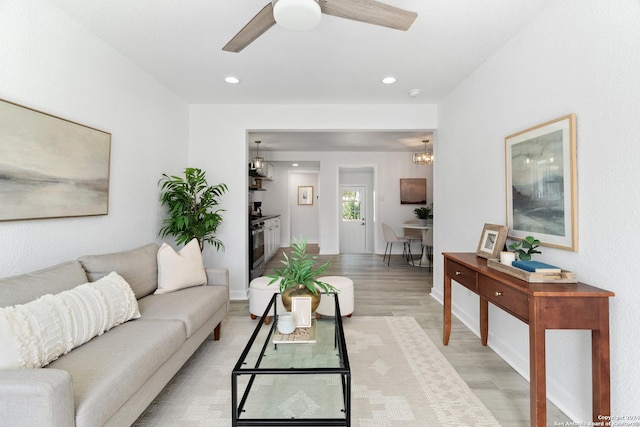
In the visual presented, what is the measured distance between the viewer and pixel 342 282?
3.14 meters

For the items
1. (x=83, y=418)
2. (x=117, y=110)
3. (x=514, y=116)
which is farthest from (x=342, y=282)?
(x=117, y=110)

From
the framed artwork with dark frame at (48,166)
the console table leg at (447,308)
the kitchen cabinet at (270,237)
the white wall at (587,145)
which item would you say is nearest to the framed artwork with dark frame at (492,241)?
the white wall at (587,145)

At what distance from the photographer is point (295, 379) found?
2049mm

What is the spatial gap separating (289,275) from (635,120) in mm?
1951

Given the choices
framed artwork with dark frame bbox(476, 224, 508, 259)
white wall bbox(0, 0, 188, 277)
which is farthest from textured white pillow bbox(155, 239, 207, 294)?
framed artwork with dark frame bbox(476, 224, 508, 259)

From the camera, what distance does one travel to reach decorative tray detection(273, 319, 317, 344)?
170 cm

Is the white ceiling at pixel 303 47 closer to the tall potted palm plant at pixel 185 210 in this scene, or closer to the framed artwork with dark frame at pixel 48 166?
the framed artwork with dark frame at pixel 48 166

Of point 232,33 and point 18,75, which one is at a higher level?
point 232,33

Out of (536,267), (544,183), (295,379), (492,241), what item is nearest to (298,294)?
(295,379)

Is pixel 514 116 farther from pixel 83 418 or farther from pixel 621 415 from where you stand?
pixel 83 418

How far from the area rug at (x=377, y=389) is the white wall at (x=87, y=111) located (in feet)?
Result: 3.91

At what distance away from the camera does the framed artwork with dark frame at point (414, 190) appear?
23.4 ft

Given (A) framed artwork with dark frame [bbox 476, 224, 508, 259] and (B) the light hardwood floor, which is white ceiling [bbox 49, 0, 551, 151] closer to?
(A) framed artwork with dark frame [bbox 476, 224, 508, 259]

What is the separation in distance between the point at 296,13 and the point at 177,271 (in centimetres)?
205
